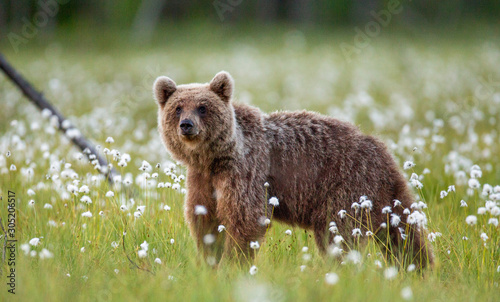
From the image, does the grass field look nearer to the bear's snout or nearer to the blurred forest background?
the bear's snout

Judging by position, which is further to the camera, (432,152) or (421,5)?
(421,5)

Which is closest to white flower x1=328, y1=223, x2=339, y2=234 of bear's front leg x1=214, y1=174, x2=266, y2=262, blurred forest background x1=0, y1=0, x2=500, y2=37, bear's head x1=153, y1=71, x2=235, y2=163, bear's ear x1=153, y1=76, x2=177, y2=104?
bear's front leg x1=214, y1=174, x2=266, y2=262

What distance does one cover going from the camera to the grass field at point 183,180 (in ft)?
13.0

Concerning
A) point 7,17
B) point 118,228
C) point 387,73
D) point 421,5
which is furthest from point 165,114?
point 421,5

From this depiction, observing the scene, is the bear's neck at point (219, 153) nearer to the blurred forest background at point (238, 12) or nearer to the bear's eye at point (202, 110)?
the bear's eye at point (202, 110)

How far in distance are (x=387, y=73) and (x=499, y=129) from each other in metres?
7.80

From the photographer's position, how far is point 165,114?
504cm

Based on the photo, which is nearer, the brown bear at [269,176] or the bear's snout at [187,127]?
the bear's snout at [187,127]

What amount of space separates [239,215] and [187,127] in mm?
879

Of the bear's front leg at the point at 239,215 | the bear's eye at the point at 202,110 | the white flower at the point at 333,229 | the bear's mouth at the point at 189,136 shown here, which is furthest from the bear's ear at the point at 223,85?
the white flower at the point at 333,229

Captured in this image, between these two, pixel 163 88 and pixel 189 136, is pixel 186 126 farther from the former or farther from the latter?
pixel 163 88

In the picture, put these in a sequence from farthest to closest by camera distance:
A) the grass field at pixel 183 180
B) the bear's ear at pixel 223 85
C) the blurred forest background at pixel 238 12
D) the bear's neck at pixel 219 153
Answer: the blurred forest background at pixel 238 12 → the bear's ear at pixel 223 85 → the bear's neck at pixel 219 153 → the grass field at pixel 183 180

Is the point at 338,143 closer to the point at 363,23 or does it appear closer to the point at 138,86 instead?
the point at 138,86

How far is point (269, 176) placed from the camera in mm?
5121
